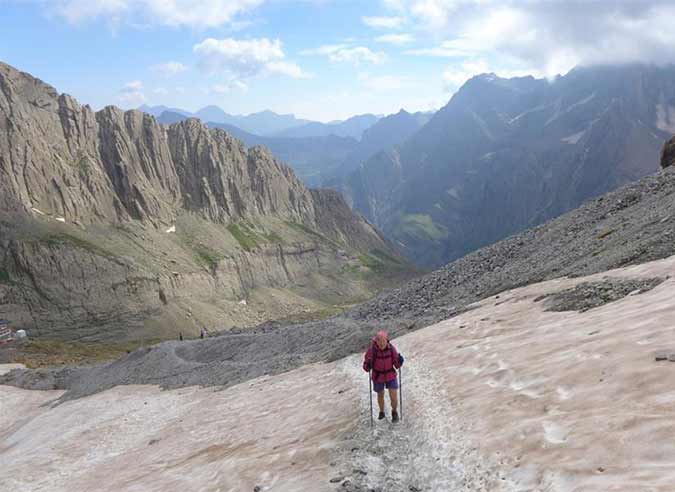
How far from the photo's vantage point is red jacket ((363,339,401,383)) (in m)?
13.9

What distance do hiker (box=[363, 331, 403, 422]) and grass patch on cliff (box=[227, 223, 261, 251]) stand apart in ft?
451

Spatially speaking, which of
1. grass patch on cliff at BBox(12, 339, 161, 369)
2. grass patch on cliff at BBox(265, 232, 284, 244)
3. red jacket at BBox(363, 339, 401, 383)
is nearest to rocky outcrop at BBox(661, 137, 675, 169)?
red jacket at BBox(363, 339, 401, 383)

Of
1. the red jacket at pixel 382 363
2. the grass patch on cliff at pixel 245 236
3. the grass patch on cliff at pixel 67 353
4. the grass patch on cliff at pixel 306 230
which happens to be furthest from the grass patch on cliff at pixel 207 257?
the red jacket at pixel 382 363

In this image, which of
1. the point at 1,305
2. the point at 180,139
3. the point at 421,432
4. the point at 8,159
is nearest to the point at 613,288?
the point at 421,432

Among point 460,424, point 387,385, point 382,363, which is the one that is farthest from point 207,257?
point 460,424

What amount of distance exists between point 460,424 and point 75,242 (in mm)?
110108

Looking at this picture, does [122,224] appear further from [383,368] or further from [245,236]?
[383,368]

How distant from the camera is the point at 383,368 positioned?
548 inches

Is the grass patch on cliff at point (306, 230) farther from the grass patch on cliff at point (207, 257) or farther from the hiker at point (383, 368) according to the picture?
the hiker at point (383, 368)

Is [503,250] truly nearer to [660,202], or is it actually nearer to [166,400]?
[660,202]

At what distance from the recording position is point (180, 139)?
522 feet

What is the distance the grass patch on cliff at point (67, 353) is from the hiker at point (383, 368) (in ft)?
200

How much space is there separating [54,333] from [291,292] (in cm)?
6651

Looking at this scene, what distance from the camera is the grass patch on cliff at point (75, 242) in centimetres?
10419
